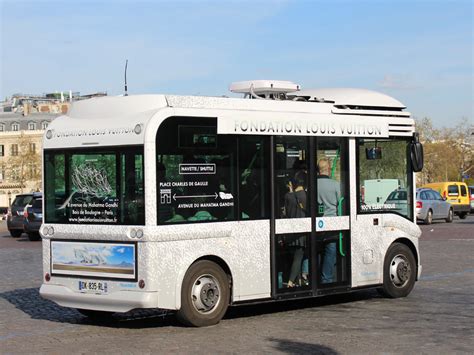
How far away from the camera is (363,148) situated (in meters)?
12.9

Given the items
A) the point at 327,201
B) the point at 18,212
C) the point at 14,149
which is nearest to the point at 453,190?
the point at 18,212

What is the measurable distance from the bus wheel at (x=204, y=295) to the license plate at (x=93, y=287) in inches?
35.4

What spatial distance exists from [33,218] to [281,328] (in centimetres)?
2266

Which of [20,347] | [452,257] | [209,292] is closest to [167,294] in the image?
[209,292]

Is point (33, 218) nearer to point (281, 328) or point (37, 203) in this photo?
point (37, 203)

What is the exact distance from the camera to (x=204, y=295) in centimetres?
1086

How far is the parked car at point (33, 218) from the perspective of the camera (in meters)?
32.0

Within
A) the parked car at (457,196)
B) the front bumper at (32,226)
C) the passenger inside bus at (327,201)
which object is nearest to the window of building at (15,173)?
the parked car at (457,196)

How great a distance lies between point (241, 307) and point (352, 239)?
69.2 inches

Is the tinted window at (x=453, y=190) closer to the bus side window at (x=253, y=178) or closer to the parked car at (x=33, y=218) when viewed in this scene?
the parked car at (x=33, y=218)

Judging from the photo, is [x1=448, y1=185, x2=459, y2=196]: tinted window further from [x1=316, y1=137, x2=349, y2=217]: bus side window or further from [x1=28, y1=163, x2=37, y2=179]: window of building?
[x1=28, y1=163, x2=37, y2=179]: window of building

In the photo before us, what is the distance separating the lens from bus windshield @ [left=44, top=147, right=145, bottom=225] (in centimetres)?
1062

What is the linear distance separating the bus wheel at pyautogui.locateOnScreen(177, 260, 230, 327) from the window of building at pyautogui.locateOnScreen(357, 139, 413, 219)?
264 centimetres

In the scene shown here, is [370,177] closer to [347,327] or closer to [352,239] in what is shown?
[352,239]
